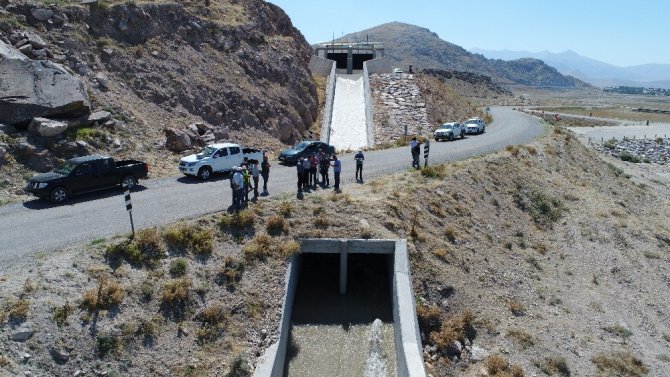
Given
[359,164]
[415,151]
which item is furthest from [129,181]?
[415,151]

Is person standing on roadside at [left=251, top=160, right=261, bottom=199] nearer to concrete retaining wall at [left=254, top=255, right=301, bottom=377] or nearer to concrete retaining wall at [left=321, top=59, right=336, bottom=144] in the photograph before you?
concrete retaining wall at [left=254, top=255, right=301, bottom=377]

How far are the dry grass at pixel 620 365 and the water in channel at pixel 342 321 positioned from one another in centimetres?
713

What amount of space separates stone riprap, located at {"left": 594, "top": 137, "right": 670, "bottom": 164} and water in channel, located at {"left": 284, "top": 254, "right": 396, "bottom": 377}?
5720 centimetres

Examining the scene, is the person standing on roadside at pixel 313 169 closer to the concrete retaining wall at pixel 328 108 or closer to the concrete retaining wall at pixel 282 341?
the concrete retaining wall at pixel 282 341

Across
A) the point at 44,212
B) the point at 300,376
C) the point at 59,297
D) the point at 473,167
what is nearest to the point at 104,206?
the point at 44,212

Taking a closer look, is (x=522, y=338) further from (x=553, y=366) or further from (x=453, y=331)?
(x=453, y=331)

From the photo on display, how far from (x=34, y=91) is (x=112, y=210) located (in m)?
10.8

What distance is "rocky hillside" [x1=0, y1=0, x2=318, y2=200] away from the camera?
2603cm

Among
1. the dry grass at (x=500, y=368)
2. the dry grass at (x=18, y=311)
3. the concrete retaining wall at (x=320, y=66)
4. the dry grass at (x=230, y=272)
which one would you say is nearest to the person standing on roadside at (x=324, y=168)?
the dry grass at (x=230, y=272)

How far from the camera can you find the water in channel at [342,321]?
16.5 metres

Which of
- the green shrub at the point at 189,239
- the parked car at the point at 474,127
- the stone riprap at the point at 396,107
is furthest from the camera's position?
the parked car at the point at 474,127

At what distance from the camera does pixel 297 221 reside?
66.6 ft

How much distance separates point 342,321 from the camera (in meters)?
18.5

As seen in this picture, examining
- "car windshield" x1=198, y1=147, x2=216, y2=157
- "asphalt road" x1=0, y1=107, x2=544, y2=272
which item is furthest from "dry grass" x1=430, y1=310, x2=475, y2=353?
"car windshield" x1=198, y1=147, x2=216, y2=157
